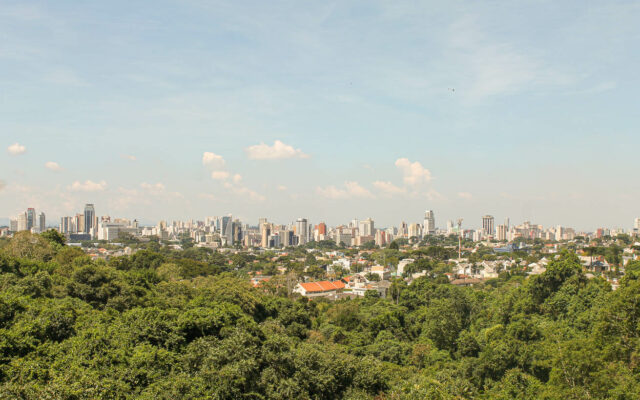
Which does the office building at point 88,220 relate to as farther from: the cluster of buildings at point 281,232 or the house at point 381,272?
the house at point 381,272

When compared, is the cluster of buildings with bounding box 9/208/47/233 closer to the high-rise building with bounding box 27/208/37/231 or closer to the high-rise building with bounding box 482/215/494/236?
the high-rise building with bounding box 27/208/37/231

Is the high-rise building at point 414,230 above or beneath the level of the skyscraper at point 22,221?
beneath

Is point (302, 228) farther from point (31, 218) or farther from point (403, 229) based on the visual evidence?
point (31, 218)

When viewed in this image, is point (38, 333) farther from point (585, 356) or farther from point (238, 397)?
point (585, 356)

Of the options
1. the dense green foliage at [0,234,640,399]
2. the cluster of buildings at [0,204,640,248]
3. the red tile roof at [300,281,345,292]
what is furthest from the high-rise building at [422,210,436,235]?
the dense green foliage at [0,234,640,399]

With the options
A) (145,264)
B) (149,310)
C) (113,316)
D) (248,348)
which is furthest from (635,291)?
(145,264)

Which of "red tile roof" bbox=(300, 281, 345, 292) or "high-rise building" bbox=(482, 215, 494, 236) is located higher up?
"high-rise building" bbox=(482, 215, 494, 236)

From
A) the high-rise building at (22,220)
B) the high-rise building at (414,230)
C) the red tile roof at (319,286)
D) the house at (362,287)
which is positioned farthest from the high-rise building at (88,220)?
the red tile roof at (319,286)
